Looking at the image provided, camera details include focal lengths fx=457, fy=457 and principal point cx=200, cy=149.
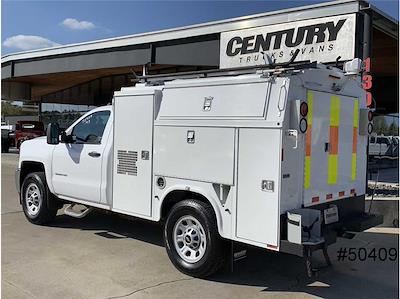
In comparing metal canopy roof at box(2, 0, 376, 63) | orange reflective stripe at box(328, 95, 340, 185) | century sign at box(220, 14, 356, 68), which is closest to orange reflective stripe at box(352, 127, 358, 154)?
orange reflective stripe at box(328, 95, 340, 185)

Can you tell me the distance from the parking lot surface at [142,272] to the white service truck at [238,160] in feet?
1.23

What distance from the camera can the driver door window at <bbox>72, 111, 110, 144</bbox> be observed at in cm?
667

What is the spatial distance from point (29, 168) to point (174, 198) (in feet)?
12.2

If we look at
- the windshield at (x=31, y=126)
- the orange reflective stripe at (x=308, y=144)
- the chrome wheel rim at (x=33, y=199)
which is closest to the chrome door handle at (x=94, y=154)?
the chrome wheel rim at (x=33, y=199)

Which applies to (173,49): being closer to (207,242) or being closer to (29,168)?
(29,168)

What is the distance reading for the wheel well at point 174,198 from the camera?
17.4ft

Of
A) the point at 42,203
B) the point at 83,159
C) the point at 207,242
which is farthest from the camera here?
the point at 42,203

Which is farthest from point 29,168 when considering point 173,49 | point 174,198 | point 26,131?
point 26,131

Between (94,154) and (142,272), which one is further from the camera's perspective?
(94,154)

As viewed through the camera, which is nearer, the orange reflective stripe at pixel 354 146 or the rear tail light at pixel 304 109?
the rear tail light at pixel 304 109

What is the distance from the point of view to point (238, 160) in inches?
188

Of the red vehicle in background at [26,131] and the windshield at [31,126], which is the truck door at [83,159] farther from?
the windshield at [31,126]

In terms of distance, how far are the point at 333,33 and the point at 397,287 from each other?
6.87m

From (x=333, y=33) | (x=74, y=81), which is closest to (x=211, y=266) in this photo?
(x=333, y=33)
